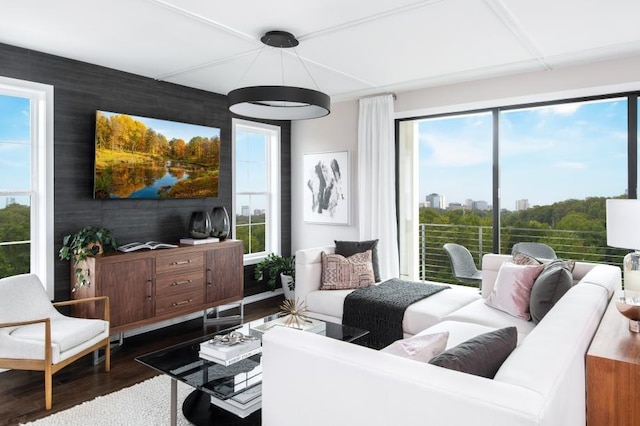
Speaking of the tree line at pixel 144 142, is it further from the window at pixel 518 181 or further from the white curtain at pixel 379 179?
the window at pixel 518 181

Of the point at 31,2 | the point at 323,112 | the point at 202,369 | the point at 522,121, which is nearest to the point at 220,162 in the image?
the point at 323,112

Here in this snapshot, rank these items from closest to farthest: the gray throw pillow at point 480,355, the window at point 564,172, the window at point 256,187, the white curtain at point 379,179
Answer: the gray throw pillow at point 480,355 → the white curtain at point 379,179 → the window at point 256,187 → the window at point 564,172

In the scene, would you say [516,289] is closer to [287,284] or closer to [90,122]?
[287,284]

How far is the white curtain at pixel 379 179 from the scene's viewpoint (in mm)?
4922

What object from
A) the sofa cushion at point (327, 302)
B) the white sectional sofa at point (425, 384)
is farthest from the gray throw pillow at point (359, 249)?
the white sectional sofa at point (425, 384)

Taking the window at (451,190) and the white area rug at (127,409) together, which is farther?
the window at (451,190)

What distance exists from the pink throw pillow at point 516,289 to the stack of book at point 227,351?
5.99ft

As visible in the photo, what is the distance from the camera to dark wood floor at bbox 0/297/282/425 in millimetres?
2703

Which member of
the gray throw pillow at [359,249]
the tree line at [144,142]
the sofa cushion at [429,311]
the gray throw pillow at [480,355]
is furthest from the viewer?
the gray throw pillow at [359,249]

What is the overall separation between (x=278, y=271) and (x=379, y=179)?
172cm

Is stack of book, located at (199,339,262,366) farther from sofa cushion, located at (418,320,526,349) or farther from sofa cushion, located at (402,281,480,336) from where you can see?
sofa cushion, located at (402,281,480,336)

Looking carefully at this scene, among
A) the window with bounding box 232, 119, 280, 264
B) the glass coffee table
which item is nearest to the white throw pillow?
the glass coffee table

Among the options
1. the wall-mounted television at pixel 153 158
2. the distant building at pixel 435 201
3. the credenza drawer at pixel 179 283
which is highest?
the wall-mounted television at pixel 153 158

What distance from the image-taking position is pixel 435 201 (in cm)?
646
